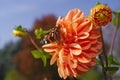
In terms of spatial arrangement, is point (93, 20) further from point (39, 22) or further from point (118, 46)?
point (39, 22)

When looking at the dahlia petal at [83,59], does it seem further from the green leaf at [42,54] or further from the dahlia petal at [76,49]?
the green leaf at [42,54]

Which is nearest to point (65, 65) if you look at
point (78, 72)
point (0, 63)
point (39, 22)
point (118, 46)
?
point (78, 72)

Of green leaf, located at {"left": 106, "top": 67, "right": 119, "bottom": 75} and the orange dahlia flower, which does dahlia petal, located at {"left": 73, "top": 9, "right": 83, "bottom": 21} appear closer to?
the orange dahlia flower

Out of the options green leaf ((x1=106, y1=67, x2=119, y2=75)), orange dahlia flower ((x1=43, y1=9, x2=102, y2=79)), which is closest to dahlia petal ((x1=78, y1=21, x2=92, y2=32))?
orange dahlia flower ((x1=43, y1=9, x2=102, y2=79))

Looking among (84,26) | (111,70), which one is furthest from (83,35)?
(111,70)

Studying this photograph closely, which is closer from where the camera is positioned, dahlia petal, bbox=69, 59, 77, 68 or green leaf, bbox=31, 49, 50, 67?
dahlia petal, bbox=69, 59, 77, 68
